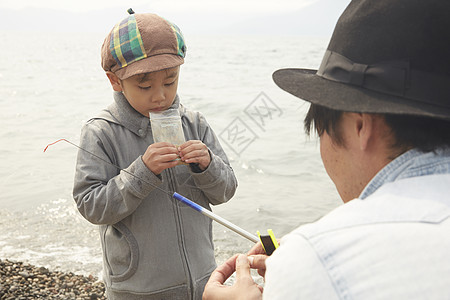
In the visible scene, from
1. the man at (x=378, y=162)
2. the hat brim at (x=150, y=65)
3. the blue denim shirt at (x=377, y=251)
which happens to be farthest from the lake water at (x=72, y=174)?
the blue denim shirt at (x=377, y=251)

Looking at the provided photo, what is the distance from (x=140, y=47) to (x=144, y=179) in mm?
661

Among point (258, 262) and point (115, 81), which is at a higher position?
point (115, 81)

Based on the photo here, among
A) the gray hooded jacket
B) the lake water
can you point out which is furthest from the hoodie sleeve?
the lake water

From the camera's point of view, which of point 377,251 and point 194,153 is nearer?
point 377,251

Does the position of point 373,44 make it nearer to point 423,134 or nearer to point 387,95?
point 387,95

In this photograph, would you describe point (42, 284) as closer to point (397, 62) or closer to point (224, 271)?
point (224, 271)

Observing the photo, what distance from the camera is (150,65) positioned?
2.55 meters

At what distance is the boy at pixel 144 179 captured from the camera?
255 cm

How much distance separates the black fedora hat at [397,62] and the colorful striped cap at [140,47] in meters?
1.25

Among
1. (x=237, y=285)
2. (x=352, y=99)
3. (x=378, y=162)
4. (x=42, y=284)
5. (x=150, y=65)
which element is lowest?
(x=42, y=284)

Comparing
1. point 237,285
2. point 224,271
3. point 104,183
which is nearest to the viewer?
Result: point 237,285

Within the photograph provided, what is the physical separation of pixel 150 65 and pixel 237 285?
4.18ft

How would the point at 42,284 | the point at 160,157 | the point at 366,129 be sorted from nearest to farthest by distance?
1. the point at 366,129
2. the point at 160,157
3. the point at 42,284

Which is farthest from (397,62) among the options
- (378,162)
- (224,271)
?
(224,271)
